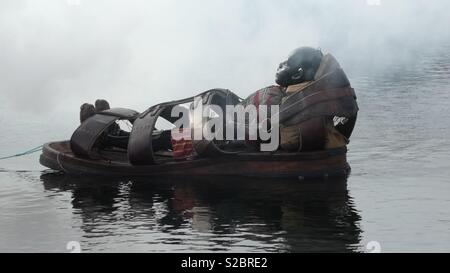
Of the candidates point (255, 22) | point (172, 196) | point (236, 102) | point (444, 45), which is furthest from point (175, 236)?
point (444, 45)

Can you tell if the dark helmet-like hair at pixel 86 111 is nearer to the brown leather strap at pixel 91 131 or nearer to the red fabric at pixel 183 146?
the brown leather strap at pixel 91 131

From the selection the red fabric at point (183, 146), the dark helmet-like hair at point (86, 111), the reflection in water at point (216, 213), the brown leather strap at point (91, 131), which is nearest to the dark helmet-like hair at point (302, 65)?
the reflection in water at point (216, 213)

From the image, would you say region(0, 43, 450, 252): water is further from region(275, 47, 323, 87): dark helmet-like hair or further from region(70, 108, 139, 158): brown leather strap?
region(275, 47, 323, 87): dark helmet-like hair

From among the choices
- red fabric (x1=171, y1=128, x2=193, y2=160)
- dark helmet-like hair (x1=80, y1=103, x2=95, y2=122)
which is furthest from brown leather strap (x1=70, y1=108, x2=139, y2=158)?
red fabric (x1=171, y1=128, x2=193, y2=160)

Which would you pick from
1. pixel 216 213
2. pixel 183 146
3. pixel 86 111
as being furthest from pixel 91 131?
pixel 216 213

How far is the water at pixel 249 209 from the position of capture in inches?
572

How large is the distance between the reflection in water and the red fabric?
66cm

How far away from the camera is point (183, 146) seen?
20.8 m

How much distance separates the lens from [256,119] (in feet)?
66.0

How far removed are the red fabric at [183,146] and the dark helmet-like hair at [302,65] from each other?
112 inches

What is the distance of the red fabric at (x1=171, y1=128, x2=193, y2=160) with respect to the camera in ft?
68.2

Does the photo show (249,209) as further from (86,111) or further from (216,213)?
(86,111)

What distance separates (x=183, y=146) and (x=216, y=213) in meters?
4.03
